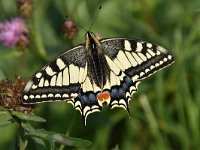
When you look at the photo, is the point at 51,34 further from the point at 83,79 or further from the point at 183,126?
the point at 83,79

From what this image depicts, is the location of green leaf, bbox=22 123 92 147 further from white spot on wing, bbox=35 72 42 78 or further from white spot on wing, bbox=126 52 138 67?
white spot on wing, bbox=126 52 138 67

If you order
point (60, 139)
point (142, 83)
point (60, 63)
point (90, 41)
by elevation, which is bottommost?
point (60, 139)

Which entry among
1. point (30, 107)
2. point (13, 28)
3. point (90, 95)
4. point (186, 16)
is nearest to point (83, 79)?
point (90, 95)

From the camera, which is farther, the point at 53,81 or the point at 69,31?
the point at 69,31

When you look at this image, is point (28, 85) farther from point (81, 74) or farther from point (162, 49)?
point (162, 49)

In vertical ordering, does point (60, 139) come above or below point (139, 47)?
below

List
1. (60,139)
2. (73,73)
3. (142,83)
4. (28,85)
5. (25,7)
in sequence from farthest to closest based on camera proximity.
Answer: (142,83), (25,7), (73,73), (28,85), (60,139)

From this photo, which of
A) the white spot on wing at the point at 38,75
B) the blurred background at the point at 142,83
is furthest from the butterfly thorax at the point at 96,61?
the blurred background at the point at 142,83

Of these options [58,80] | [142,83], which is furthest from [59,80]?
[142,83]
